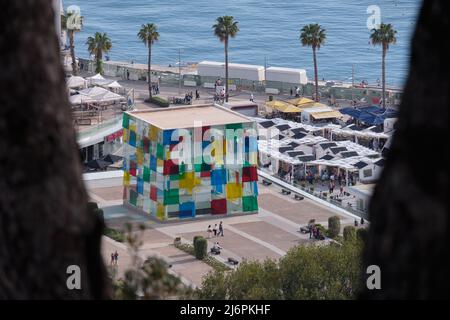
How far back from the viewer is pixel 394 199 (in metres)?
5.03

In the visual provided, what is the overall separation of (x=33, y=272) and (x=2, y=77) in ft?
2.83

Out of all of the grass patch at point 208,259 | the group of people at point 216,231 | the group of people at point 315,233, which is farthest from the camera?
the group of people at point 216,231

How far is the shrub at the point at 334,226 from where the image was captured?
5150 cm

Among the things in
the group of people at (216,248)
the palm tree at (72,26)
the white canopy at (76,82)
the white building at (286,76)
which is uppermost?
the palm tree at (72,26)

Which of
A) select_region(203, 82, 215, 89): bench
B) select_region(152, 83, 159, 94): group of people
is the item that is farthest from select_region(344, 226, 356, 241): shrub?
select_region(203, 82, 215, 89): bench

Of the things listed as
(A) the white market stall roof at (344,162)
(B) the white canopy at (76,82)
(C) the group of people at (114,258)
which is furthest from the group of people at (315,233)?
(B) the white canopy at (76,82)

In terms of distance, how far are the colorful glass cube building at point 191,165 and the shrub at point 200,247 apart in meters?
6.71

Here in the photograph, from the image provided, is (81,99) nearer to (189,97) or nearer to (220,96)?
(189,97)

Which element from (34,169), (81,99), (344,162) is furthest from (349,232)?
(34,169)

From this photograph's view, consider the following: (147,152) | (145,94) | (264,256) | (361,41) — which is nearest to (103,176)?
(147,152)

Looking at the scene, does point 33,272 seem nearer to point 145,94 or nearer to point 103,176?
point 103,176

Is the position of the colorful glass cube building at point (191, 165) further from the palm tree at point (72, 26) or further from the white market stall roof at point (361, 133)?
the palm tree at point (72, 26)

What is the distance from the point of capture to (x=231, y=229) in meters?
54.0

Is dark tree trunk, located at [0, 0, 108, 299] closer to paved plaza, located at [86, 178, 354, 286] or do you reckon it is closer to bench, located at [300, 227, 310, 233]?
paved plaza, located at [86, 178, 354, 286]
